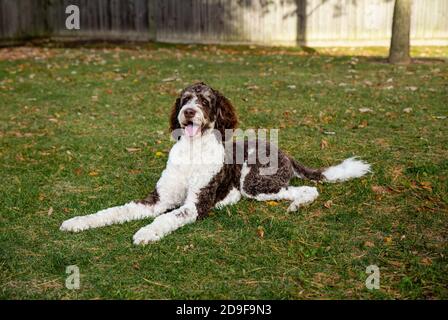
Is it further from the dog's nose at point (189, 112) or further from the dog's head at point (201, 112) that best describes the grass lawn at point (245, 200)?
the dog's nose at point (189, 112)

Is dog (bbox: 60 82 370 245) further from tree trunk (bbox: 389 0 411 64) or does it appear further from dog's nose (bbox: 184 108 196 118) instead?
tree trunk (bbox: 389 0 411 64)

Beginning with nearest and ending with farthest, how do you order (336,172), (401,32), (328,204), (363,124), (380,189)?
(328,204) → (380,189) → (336,172) → (363,124) → (401,32)

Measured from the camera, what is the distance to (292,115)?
933 cm

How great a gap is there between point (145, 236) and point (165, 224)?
244mm

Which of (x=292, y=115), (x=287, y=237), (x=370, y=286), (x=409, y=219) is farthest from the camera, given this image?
(x=292, y=115)

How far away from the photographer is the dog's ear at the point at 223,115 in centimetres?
537

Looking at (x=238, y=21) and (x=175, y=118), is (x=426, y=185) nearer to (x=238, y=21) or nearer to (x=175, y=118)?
(x=175, y=118)

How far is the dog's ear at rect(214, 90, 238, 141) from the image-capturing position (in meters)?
5.37

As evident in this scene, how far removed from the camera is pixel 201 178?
5.22 meters

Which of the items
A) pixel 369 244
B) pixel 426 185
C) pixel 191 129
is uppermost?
pixel 191 129

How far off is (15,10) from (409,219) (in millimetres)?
17615

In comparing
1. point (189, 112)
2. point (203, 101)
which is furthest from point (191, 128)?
point (203, 101)
